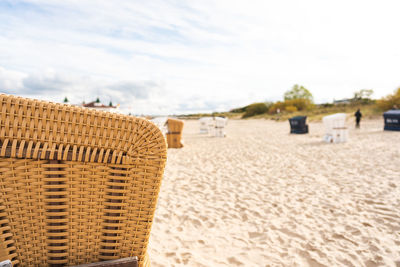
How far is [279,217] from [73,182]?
10.4ft

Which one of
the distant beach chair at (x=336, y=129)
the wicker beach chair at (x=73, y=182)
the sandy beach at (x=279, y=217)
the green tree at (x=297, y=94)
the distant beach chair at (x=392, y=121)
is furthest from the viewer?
the green tree at (x=297, y=94)

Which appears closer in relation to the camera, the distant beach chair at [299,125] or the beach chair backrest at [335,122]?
the beach chair backrest at [335,122]

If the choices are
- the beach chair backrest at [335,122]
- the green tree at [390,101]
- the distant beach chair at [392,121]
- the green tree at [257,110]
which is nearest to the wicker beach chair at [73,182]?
the beach chair backrest at [335,122]

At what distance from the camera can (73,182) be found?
1.21 m

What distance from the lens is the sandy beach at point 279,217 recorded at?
264 cm

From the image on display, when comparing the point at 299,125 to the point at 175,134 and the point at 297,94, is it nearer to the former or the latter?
the point at 175,134

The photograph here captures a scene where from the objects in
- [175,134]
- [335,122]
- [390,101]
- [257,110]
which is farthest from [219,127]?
[257,110]

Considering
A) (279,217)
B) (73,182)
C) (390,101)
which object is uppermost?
(390,101)

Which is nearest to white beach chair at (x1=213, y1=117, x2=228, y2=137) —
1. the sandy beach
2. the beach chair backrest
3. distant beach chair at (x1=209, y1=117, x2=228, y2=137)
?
distant beach chair at (x1=209, y1=117, x2=228, y2=137)

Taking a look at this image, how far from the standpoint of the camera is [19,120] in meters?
1.06

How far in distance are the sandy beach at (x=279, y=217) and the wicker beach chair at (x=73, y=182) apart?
1.40 m

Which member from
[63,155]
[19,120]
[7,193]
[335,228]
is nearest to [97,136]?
[63,155]

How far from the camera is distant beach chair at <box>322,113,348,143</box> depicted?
11.5 m

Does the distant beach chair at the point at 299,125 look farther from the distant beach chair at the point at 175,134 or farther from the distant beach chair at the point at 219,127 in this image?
the distant beach chair at the point at 175,134
